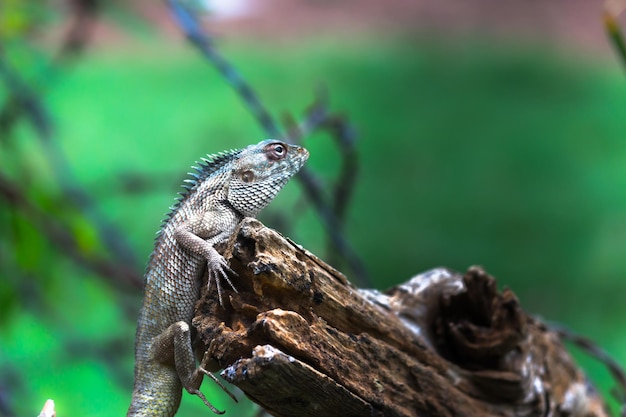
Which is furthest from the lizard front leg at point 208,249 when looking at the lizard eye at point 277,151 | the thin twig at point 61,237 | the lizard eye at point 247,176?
the thin twig at point 61,237

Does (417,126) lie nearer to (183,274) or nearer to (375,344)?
(375,344)

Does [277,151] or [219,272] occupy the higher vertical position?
[277,151]

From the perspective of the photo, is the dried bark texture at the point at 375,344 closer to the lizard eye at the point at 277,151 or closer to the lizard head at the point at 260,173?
the lizard head at the point at 260,173

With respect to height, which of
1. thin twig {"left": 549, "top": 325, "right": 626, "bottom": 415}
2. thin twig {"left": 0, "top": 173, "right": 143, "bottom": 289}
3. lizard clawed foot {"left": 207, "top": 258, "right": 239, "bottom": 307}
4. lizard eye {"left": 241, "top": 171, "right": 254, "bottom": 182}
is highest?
thin twig {"left": 0, "top": 173, "right": 143, "bottom": 289}

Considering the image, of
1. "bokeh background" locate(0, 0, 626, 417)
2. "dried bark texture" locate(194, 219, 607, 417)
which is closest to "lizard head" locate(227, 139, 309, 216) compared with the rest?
"dried bark texture" locate(194, 219, 607, 417)

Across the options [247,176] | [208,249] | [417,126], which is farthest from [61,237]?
[417,126]

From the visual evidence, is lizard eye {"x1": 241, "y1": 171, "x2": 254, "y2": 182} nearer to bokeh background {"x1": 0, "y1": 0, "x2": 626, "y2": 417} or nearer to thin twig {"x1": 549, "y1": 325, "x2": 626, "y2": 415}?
thin twig {"x1": 549, "y1": 325, "x2": 626, "y2": 415}
